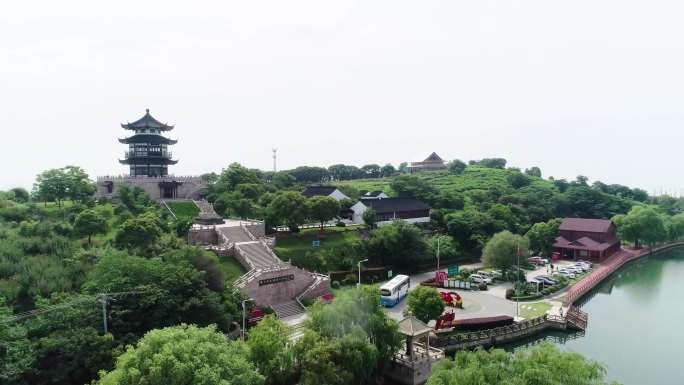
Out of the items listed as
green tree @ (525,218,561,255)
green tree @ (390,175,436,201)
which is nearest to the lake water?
green tree @ (525,218,561,255)

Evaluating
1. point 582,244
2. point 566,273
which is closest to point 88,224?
point 566,273

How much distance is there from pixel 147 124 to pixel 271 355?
43.0m

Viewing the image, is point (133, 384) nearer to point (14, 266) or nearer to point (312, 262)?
point (14, 266)

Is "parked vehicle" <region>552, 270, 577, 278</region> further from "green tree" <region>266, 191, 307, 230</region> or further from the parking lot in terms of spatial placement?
"green tree" <region>266, 191, 307, 230</region>

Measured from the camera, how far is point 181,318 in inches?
931

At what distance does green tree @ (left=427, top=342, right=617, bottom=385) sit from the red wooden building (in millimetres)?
41051

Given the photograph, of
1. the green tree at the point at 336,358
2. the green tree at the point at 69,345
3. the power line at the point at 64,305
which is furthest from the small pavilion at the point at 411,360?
the power line at the point at 64,305

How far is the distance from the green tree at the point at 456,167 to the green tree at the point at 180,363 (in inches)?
3682

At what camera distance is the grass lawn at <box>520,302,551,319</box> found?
31.5m

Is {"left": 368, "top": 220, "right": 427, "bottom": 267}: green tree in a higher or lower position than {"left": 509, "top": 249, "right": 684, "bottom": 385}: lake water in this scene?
higher

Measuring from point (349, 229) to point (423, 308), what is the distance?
2141 cm

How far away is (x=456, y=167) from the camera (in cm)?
10619

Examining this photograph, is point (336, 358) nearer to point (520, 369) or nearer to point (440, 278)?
point (520, 369)

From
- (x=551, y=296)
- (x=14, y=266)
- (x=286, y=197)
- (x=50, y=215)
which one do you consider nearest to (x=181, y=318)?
(x=14, y=266)
